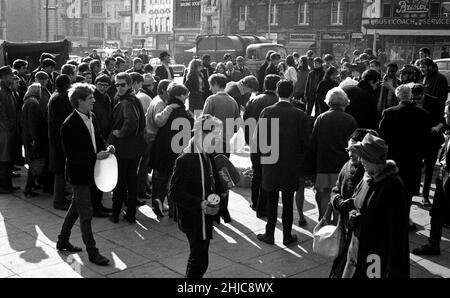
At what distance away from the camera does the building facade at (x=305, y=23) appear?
44375 millimetres

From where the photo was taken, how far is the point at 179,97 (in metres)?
7.48

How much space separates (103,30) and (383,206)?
268ft

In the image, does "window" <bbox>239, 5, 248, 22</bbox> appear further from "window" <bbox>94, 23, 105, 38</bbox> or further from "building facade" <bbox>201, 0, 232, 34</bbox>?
"window" <bbox>94, 23, 105, 38</bbox>

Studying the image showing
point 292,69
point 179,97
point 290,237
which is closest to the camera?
point 290,237

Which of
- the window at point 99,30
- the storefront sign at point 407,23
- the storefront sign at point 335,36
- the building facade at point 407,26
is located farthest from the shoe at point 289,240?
the window at point 99,30

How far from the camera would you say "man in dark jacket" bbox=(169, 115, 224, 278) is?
480 cm

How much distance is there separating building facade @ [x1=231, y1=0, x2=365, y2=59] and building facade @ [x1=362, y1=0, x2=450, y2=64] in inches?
62.2

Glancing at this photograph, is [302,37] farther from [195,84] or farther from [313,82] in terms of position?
→ [195,84]

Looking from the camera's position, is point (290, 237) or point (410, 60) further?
point (410, 60)

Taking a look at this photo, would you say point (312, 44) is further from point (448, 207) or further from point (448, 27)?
point (448, 207)

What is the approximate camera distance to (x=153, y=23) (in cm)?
6700

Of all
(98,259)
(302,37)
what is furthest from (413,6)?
(98,259)

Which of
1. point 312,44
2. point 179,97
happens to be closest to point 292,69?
point 179,97

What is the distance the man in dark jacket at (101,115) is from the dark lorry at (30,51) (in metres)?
8.71
